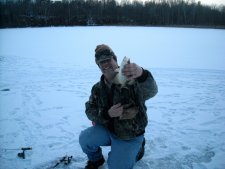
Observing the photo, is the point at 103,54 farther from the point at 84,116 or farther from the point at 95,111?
the point at 84,116

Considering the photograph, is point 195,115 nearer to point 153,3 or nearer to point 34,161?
point 34,161

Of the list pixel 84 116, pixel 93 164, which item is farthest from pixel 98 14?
pixel 93 164

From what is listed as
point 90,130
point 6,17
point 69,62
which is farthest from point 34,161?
point 6,17

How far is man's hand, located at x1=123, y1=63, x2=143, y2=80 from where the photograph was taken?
222 cm

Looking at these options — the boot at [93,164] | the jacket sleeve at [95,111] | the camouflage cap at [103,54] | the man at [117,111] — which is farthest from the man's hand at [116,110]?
the boot at [93,164]

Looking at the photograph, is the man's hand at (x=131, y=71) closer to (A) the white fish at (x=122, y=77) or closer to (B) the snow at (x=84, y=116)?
(A) the white fish at (x=122, y=77)

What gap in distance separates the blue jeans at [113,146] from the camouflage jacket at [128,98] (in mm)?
77

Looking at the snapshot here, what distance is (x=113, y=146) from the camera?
2.68m

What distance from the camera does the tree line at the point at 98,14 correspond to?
47875 mm

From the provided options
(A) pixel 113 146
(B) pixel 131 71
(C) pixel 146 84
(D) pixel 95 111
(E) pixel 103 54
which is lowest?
(A) pixel 113 146

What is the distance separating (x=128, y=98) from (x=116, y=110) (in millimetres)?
165

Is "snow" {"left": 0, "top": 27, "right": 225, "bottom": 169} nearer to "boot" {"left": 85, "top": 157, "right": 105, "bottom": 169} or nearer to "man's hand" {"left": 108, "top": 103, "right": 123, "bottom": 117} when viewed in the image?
"boot" {"left": 85, "top": 157, "right": 105, "bottom": 169}

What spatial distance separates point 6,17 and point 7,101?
4215cm

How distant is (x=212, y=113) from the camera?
478 centimetres
